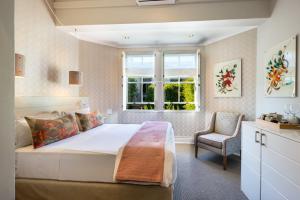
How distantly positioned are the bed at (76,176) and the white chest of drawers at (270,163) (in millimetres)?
969

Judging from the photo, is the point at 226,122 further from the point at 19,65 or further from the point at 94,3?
the point at 19,65

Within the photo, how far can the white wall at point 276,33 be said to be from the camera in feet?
7.48

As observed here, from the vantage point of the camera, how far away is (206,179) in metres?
2.86

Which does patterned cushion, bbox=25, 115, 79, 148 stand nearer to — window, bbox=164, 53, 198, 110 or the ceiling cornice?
the ceiling cornice

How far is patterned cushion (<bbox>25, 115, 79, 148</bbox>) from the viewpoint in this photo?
6.97ft

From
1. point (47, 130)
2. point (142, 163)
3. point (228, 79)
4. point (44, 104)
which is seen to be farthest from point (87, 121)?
point (228, 79)

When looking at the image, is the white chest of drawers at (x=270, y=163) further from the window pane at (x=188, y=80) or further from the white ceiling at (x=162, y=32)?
the window pane at (x=188, y=80)

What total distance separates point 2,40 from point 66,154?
146 centimetres

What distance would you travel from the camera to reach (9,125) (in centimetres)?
87

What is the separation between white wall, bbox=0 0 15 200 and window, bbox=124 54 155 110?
413cm

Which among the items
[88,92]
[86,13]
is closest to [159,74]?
[88,92]

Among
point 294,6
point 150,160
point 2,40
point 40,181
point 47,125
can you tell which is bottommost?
point 40,181

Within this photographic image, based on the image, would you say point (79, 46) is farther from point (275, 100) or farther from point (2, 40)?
point (275, 100)

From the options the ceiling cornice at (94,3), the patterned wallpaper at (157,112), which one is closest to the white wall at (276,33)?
the patterned wallpaper at (157,112)
